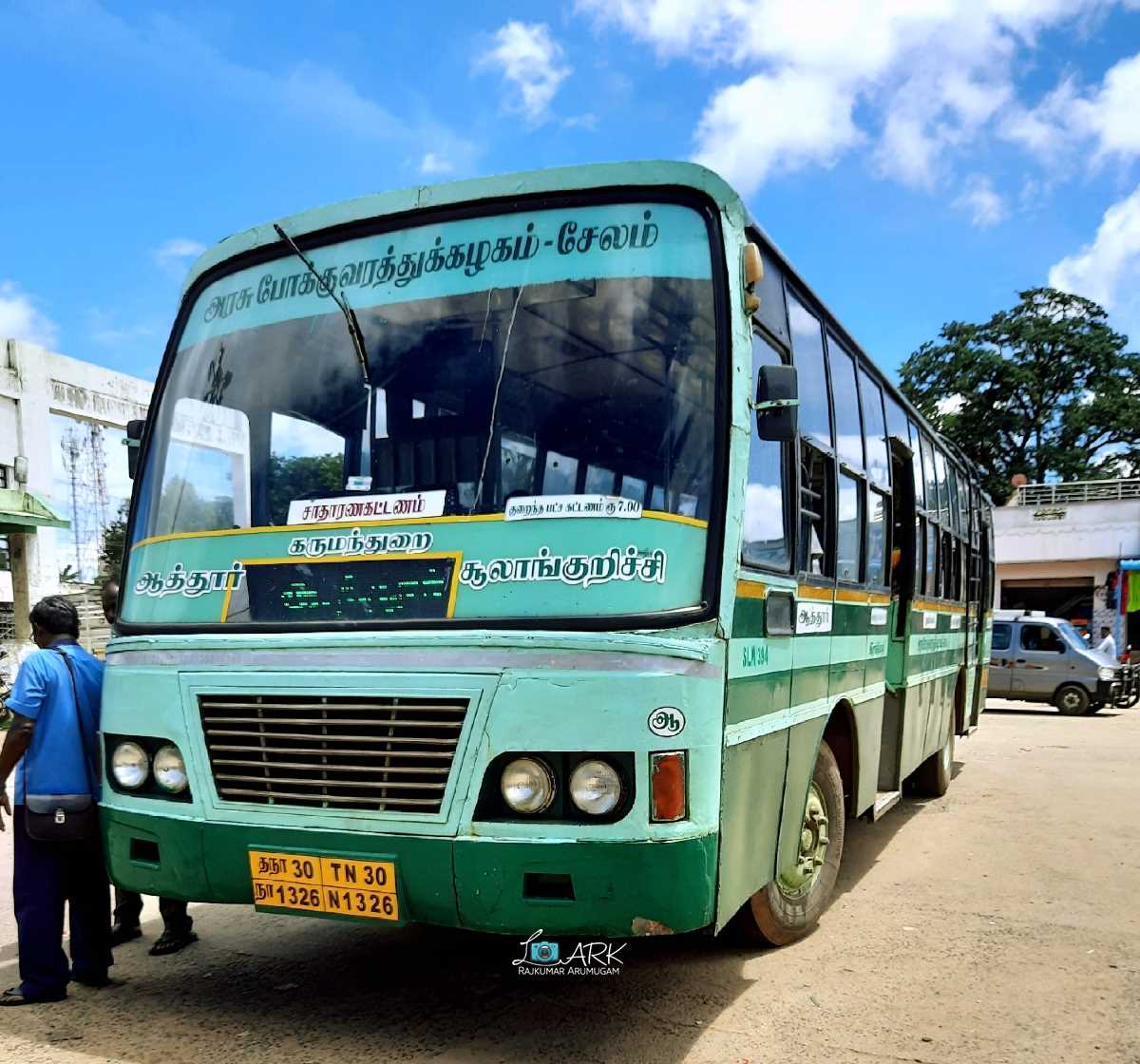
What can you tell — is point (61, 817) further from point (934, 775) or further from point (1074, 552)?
point (1074, 552)

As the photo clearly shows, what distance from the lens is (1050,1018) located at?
14.4 ft

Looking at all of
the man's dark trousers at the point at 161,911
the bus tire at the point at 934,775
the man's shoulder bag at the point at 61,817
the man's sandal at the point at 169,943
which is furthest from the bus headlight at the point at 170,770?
the bus tire at the point at 934,775

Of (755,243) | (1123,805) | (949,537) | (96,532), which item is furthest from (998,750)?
(96,532)

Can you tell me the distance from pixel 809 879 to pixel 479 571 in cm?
267

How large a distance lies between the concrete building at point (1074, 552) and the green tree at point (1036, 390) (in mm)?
9844

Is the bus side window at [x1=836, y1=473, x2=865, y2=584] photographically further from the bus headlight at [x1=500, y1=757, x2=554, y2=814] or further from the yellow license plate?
the yellow license plate

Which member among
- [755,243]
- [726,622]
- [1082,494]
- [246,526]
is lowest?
[726,622]

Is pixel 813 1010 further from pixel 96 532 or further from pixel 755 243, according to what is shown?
pixel 96 532

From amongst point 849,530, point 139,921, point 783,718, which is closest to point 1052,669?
point 849,530

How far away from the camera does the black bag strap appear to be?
4414 millimetres

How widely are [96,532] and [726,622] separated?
49.1 metres

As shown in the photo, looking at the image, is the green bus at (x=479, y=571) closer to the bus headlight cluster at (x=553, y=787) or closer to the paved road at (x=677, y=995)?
the bus headlight cluster at (x=553, y=787)

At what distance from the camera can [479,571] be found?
374 cm

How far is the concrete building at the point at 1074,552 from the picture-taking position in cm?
3550
